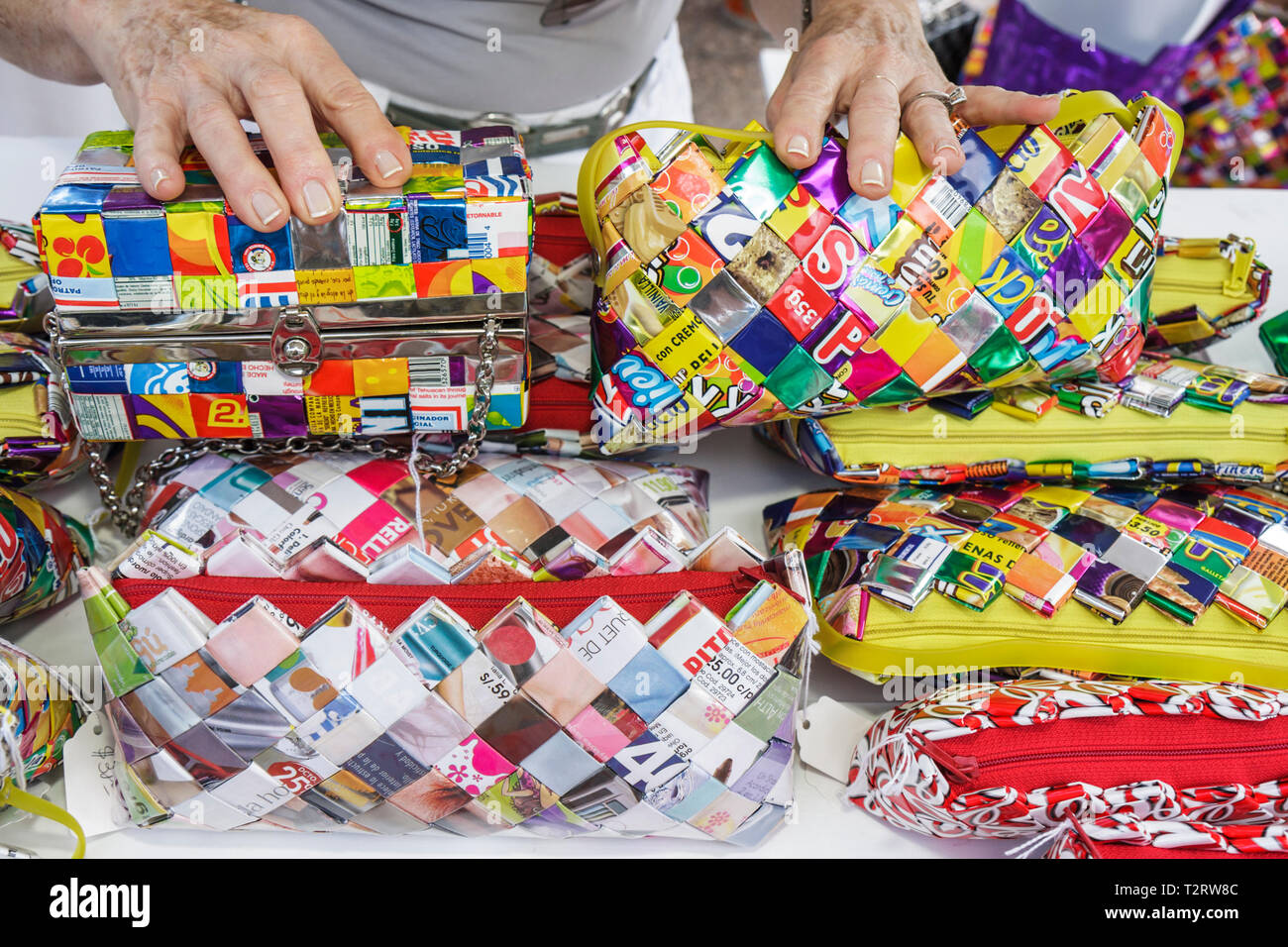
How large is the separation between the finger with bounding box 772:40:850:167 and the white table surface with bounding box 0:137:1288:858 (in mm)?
308

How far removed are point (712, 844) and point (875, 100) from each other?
558mm

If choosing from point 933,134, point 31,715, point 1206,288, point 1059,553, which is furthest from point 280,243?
point 1206,288

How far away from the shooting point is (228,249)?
0.64 meters

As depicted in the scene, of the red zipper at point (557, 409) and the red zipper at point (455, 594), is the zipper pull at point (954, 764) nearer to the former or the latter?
the red zipper at point (455, 594)

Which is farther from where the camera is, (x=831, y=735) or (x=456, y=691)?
(x=831, y=735)

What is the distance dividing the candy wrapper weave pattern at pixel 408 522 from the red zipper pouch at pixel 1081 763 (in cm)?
22

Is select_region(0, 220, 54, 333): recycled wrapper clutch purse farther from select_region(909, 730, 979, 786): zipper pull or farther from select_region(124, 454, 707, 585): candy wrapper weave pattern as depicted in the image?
select_region(909, 730, 979, 786): zipper pull

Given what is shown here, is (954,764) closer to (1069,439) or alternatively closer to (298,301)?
(1069,439)

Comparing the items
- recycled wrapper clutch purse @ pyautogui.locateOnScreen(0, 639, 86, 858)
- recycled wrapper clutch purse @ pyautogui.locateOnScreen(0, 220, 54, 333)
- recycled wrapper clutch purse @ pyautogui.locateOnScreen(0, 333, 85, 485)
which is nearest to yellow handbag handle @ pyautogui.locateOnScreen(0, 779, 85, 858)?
recycled wrapper clutch purse @ pyautogui.locateOnScreen(0, 639, 86, 858)

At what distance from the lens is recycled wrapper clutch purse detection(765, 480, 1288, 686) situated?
2.35ft

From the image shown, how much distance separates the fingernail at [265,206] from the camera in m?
0.63

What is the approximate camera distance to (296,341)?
27.0 inches

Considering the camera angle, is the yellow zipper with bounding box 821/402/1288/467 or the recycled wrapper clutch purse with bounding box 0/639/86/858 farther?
the yellow zipper with bounding box 821/402/1288/467

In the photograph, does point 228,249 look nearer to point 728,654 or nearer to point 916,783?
point 728,654
